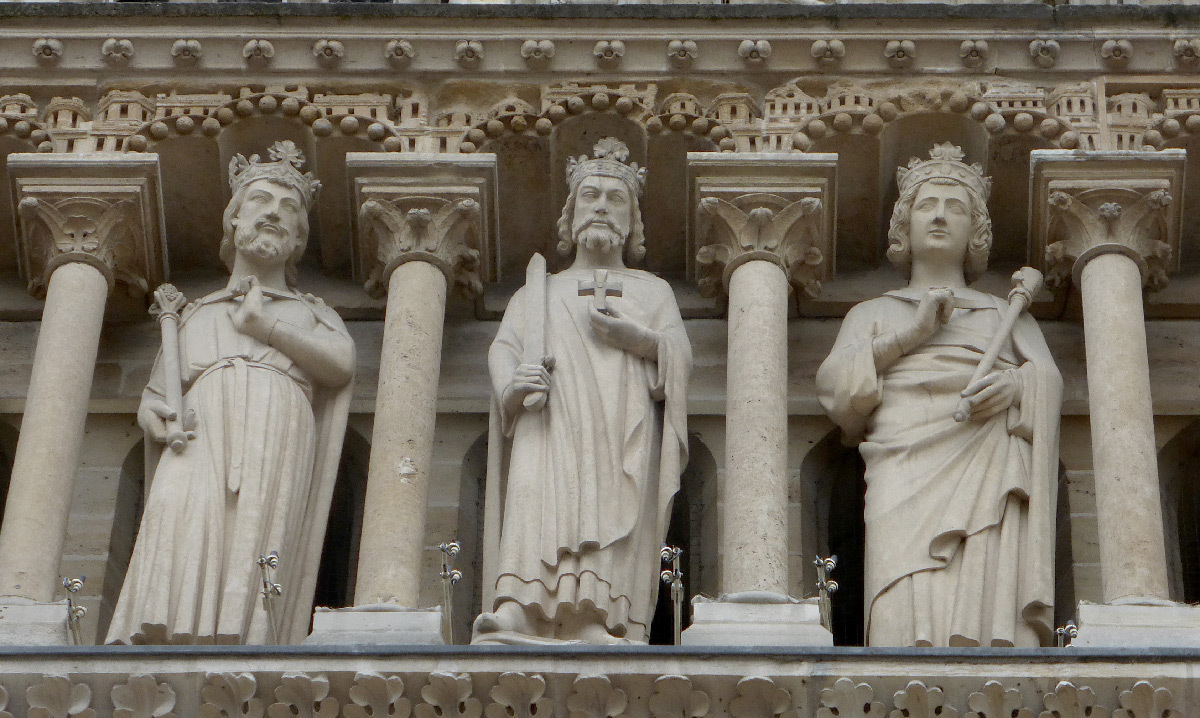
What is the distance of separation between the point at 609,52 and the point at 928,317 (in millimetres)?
2169

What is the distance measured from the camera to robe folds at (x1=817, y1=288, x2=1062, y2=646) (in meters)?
12.0

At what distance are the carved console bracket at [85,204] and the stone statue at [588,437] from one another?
5.75 ft

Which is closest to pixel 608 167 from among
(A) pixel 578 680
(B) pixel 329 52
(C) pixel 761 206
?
(C) pixel 761 206

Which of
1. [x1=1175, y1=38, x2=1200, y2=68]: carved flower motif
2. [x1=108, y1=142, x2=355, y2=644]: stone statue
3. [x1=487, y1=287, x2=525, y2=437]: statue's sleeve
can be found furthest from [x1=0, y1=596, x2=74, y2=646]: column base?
[x1=1175, y1=38, x2=1200, y2=68]: carved flower motif

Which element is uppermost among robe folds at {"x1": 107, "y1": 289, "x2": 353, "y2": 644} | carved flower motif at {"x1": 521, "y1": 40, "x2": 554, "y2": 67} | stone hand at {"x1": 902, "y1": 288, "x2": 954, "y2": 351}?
carved flower motif at {"x1": 521, "y1": 40, "x2": 554, "y2": 67}

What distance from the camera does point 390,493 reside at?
12.4 metres

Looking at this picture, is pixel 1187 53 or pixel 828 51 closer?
pixel 1187 53

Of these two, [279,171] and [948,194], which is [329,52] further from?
[948,194]

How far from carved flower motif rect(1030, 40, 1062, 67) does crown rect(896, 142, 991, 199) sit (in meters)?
0.67

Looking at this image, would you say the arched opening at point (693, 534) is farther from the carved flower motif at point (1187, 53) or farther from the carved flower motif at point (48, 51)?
the carved flower motif at point (48, 51)

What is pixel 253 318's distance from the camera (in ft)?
42.5

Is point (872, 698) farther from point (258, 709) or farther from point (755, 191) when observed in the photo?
point (755, 191)

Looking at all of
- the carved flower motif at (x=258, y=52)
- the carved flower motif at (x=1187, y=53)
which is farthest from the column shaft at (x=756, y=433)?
the carved flower motif at (x=258, y=52)

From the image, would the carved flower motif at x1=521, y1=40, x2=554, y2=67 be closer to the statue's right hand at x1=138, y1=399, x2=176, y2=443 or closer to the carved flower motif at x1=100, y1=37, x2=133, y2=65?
the carved flower motif at x1=100, y1=37, x2=133, y2=65
